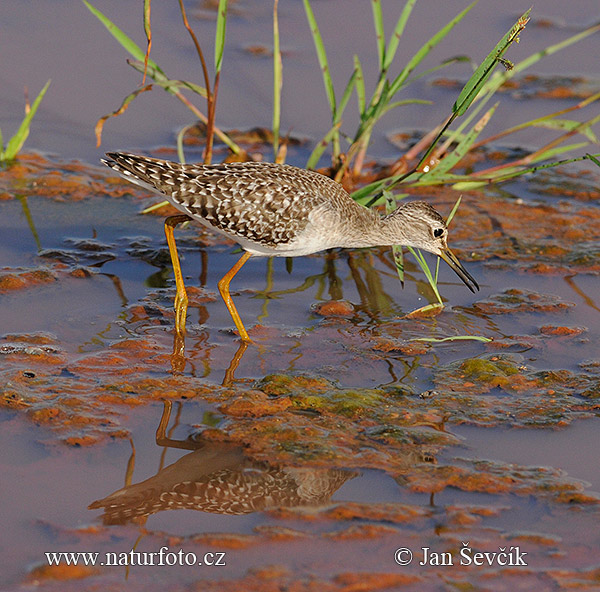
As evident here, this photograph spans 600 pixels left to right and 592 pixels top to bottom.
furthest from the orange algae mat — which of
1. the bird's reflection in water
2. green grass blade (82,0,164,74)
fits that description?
green grass blade (82,0,164,74)

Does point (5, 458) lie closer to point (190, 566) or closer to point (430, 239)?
point (190, 566)

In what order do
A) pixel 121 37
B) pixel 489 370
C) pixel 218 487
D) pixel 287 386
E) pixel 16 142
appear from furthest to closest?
pixel 16 142, pixel 121 37, pixel 489 370, pixel 287 386, pixel 218 487

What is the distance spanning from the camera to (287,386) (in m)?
6.54

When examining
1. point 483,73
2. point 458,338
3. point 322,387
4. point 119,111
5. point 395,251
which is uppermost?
point 119,111

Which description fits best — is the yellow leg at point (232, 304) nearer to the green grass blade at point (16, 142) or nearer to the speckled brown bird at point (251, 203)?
the speckled brown bird at point (251, 203)

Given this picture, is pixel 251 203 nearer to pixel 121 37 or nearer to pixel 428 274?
pixel 428 274

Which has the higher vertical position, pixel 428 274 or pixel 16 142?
pixel 16 142

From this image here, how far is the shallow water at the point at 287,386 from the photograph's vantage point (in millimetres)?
4953

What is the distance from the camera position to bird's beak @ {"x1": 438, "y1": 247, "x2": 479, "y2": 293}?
7.84 meters

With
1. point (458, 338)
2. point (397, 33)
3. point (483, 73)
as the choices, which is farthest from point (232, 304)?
point (397, 33)

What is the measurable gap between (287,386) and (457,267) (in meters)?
2.21

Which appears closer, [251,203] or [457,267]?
[251,203]

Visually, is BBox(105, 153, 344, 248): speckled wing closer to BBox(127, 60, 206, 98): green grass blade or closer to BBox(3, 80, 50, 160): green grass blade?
BBox(127, 60, 206, 98): green grass blade

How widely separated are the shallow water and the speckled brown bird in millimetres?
611
